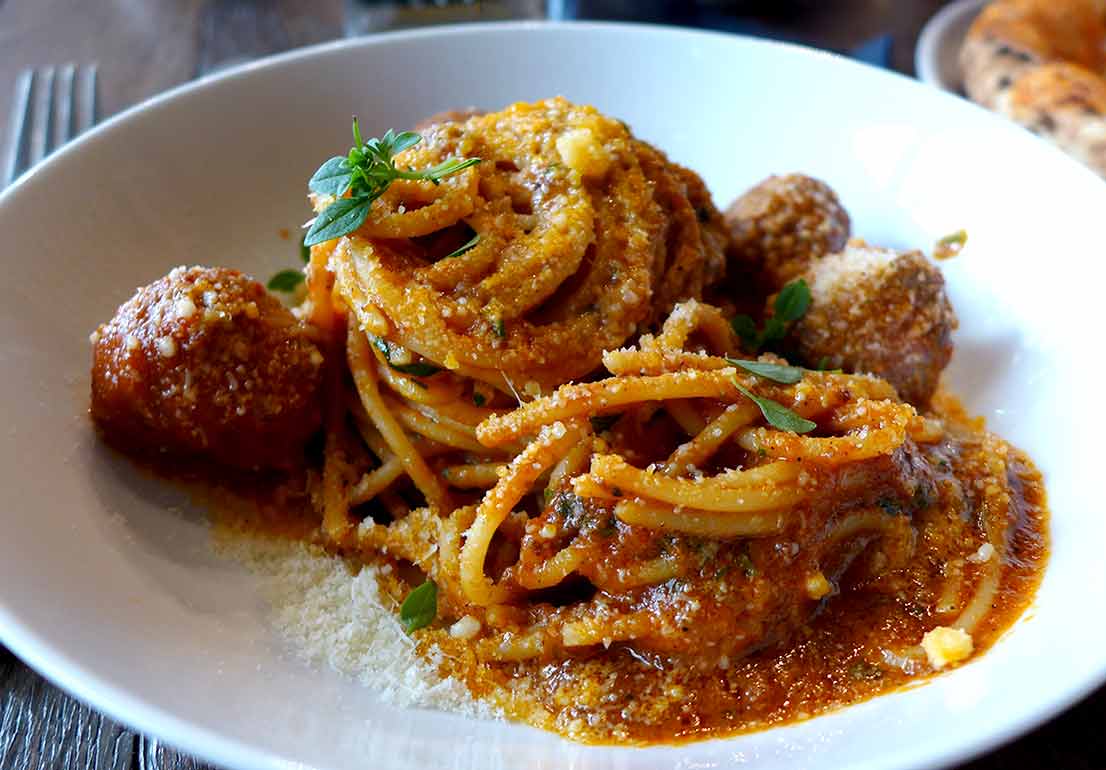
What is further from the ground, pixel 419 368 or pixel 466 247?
pixel 466 247

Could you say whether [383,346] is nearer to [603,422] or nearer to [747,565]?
[603,422]

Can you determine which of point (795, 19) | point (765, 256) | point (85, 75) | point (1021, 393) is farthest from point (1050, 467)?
point (85, 75)

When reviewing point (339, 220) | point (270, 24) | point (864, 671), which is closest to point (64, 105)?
point (270, 24)

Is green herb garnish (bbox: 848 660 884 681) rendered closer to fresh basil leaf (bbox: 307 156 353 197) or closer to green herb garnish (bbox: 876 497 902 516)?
green herb garnish (bbox: 876 497 902 516)

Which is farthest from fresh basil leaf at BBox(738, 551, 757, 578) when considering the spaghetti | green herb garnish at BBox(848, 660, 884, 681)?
green herb garnish at BBox(848, 660, 884, 681)

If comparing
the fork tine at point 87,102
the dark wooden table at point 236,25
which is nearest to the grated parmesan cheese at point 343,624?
the fork tine at point 87,102

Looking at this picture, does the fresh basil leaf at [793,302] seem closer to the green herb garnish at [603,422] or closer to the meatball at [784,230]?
the meatball at [784,230]
